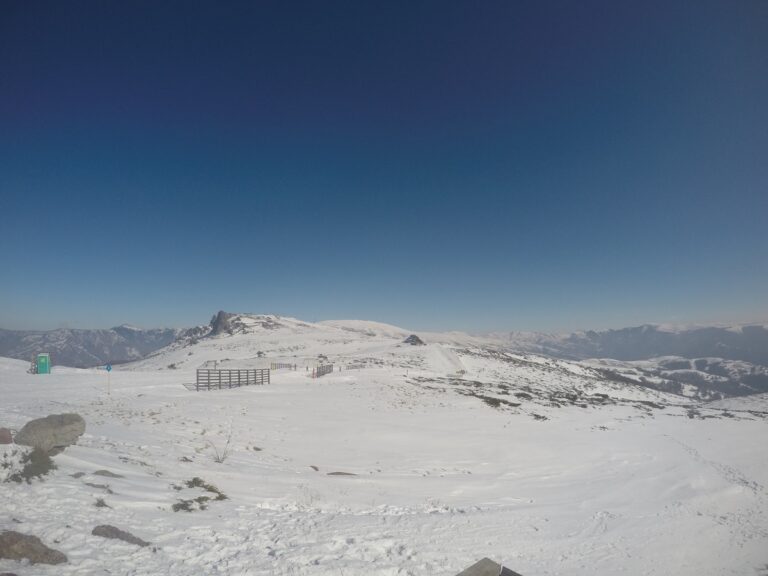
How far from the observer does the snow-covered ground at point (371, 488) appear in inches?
282

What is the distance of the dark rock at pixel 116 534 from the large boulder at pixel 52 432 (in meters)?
3.98

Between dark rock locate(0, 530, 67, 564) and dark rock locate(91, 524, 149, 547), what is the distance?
34.7 inches

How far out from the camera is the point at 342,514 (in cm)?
970

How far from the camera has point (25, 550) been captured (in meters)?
5.53

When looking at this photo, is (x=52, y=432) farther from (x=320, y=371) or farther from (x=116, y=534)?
(x=320, y=371)

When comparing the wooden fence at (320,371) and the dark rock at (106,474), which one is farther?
the wooden fence at (320,371)

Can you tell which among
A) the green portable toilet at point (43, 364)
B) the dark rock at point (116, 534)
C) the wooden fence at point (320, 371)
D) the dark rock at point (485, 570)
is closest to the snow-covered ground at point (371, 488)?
the dark rock at point (116, 534)

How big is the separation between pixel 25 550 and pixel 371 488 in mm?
8828

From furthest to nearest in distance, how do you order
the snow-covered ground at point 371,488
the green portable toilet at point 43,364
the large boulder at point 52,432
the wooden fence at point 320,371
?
the wooden fence at point 320,371
the green portable toilet at point 43,364
the large boulder at point 52,432
the snow-covered ground at point 371,488

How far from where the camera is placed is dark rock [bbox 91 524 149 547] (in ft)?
21.6

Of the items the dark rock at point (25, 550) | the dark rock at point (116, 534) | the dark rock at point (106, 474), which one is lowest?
the dark rock at point (116, 534)

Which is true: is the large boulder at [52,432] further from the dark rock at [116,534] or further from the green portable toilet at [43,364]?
the green portable toilet at [43,364]

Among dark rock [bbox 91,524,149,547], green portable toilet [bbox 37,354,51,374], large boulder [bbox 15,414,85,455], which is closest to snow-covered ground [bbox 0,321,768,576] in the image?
dark rock [bbox 91,524,149,547]

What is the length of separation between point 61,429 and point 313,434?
11344 millimetres
